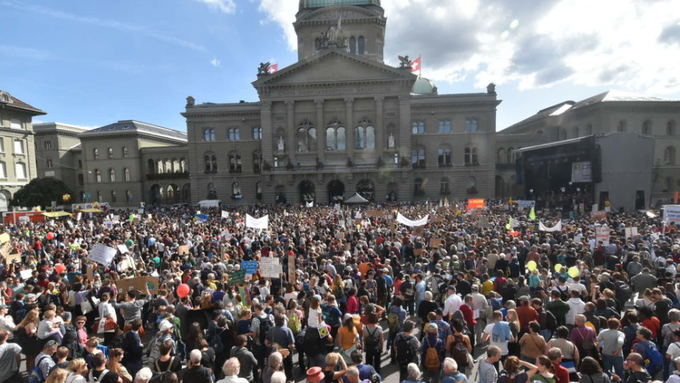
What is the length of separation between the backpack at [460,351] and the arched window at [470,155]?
48.5 metres

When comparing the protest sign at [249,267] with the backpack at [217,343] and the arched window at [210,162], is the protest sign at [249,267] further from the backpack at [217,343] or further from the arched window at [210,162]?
the arched window at [210,162]

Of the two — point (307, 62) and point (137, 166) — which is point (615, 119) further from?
point (137, 166)

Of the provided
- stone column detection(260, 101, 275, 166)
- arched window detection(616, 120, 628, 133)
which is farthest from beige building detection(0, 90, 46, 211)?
arched window detection(616, 120, 628, 133)

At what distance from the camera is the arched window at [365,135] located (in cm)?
5047

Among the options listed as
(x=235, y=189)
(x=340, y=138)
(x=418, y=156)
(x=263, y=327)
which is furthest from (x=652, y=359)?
(x=235, y=189)

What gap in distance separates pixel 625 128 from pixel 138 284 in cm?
6038

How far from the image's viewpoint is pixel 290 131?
164ft

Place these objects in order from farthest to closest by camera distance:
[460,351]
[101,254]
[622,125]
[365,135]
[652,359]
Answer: [622,125] → [365,135] → [101,254] → [460,351] → [652,359]

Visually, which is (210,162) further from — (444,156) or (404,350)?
(404,350)

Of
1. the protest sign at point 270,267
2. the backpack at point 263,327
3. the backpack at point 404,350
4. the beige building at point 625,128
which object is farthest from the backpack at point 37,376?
the beige building at point 625,128

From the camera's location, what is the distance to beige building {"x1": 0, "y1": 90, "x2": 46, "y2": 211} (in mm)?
49344

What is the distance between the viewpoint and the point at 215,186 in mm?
55469

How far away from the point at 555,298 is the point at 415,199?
142ft

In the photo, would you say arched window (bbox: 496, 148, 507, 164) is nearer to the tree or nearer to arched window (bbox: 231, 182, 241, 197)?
arched window (bbox: 231, 182, 241, 197)
